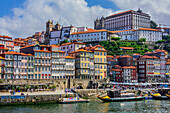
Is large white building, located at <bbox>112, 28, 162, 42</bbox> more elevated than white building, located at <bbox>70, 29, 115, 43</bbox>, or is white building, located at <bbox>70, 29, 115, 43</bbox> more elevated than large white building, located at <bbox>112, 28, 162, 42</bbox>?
large white building, located at <bbox>112, 28, 162, 42</bbox>

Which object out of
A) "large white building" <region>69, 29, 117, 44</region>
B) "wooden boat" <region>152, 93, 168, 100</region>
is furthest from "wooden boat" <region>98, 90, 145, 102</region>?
"large white building" <region>69, 29, 117, 44</region>

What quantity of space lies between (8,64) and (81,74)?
24184 mm

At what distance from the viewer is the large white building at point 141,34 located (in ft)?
530

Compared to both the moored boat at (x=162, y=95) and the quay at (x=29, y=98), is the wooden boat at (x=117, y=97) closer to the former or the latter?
the moored boat at (x=162, y=95)

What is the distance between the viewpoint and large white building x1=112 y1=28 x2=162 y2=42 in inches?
6363

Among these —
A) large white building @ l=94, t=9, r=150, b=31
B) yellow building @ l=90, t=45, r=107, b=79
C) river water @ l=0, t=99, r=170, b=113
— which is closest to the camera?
river water @ l=0, t=99, r=170, b=113

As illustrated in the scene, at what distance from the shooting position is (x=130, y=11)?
185 meters

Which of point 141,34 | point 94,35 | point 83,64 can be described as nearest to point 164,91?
point 83,64

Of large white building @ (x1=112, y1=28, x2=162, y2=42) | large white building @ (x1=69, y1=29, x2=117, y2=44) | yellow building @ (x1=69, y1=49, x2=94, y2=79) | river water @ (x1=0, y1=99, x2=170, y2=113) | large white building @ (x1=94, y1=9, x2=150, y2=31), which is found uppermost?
large white building @ (x1=94, y1=9, x2=150, y2=31)

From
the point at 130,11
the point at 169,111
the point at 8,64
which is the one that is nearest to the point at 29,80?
the point at 8,64

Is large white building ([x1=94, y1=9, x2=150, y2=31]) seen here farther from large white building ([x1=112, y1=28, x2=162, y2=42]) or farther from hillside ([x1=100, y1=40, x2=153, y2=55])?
hillside ([x1=100, y1=40, x2=153, y2=55])

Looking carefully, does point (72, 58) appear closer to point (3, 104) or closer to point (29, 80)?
point (29, 80)

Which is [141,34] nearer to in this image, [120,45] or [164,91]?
[120,45]

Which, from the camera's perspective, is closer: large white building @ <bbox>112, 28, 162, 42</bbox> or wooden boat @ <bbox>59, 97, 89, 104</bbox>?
wooden boat @ <bbox>59, 97, 89, 104</bbox>
